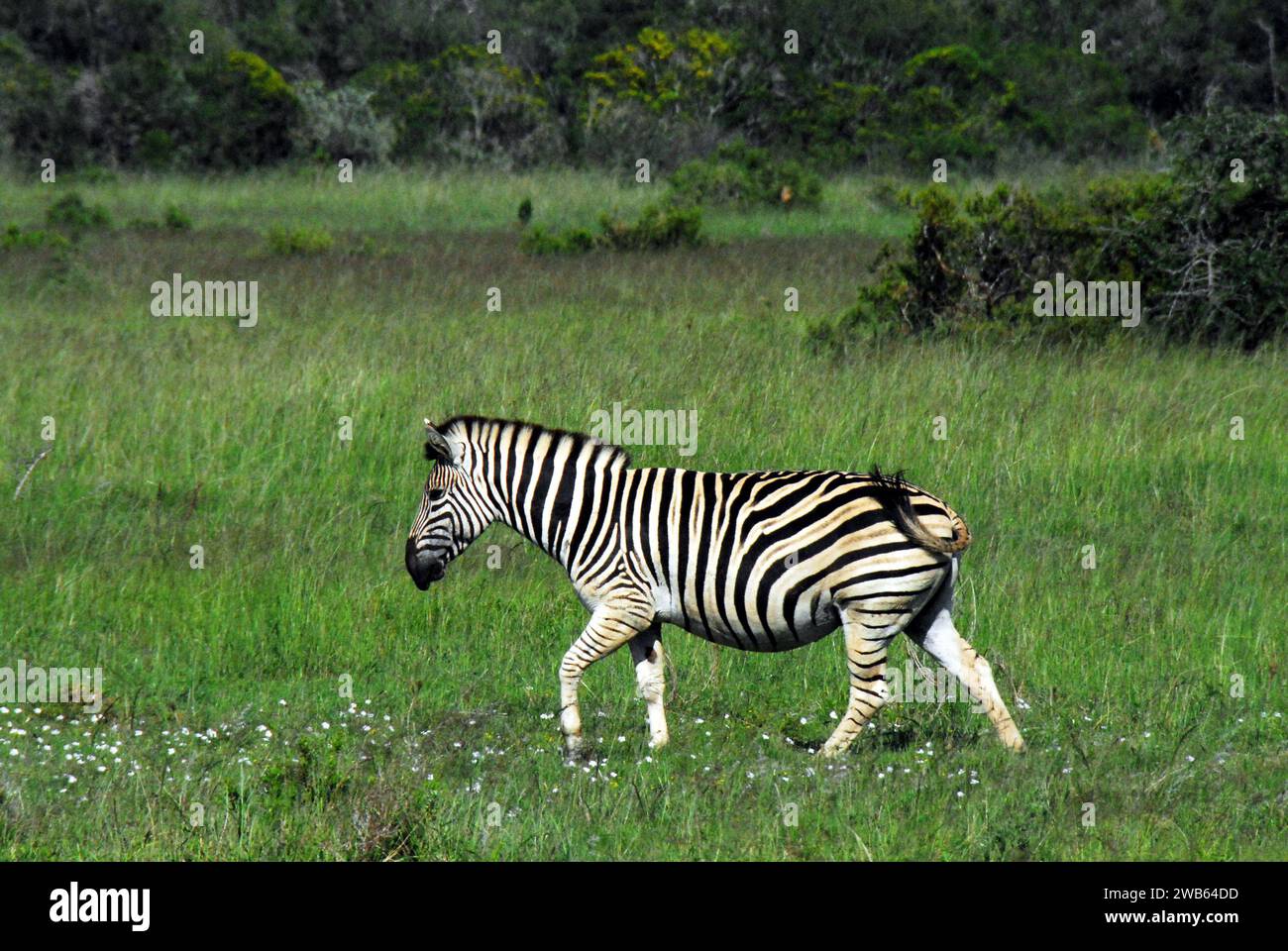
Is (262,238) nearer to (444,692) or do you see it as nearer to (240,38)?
(444,692)

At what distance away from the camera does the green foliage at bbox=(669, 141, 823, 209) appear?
77.8ft

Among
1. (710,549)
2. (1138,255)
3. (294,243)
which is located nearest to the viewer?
(710,549)

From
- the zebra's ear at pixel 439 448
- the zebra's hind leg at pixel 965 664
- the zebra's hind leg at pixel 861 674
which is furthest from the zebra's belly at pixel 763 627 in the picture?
the zebra's ear at pixel 439 448

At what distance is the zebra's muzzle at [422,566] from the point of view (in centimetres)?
699

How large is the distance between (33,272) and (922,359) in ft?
31.1

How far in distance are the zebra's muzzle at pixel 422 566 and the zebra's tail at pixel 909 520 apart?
1.85 meters

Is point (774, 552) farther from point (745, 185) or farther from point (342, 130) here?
point (342, 130)

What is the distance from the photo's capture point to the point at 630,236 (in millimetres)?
20016

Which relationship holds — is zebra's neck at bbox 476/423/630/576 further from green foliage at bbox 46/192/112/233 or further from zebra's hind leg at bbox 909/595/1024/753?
green foliage at bbox 46/192/112/233

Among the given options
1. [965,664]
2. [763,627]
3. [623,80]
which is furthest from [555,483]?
[623,80]

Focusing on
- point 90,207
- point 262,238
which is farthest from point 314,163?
point 262,238

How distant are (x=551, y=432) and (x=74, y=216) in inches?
646

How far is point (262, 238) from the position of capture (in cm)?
2095

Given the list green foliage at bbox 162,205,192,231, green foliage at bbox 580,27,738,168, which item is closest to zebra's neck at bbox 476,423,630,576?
green foliage at bbox 162,205,192,231
